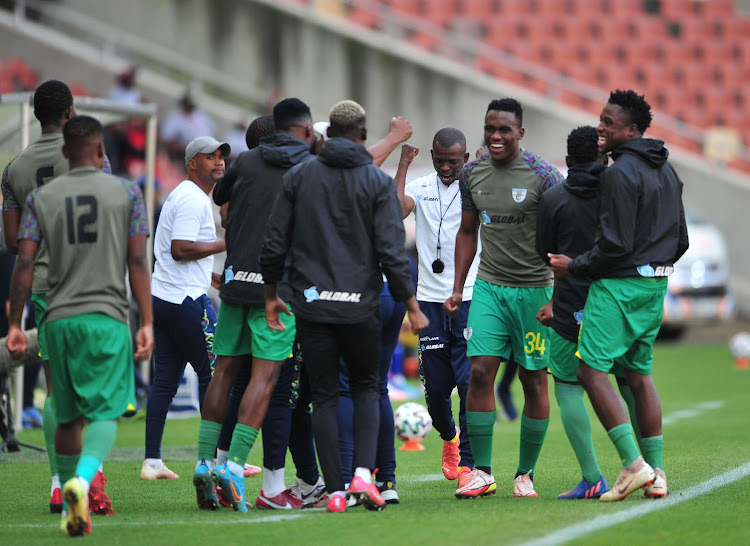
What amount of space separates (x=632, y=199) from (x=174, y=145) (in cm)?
1493

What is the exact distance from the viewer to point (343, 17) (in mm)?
25016

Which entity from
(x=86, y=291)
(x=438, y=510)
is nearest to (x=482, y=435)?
(x=438, y=510)

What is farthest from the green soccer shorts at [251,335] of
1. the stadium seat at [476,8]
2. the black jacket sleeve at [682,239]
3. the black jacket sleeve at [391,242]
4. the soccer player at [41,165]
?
the stadium seat at [476,8]

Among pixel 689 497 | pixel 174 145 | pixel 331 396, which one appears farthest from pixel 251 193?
pixel 174 145

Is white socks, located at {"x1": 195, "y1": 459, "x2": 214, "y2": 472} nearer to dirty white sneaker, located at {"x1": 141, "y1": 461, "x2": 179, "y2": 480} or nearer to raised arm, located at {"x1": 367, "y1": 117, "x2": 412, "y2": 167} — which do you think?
dirty white sneaker, located at {"x1": 141, "y1": 461, "x2": 179, "y2": 480}

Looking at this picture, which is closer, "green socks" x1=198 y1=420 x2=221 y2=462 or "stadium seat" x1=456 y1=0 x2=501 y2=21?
"green socks" x1=198 y1=420 x2=221 y2=462

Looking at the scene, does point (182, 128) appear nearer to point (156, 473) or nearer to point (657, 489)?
point (156, 473)

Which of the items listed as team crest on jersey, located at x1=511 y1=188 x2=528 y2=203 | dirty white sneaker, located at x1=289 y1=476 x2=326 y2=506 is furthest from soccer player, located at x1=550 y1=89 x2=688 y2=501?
dirty white sneaker, located at x1=289 y1=476 x2=326 y2=506

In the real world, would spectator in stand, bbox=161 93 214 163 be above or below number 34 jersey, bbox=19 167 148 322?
below

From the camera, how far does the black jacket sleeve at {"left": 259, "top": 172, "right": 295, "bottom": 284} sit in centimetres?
690

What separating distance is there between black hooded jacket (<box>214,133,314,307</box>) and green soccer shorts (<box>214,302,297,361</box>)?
9 centimetres

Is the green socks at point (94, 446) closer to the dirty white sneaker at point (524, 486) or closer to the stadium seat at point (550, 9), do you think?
the dirty white sneaker at point (524, 486)

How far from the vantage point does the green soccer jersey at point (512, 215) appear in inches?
305

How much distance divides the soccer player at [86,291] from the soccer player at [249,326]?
81cm
